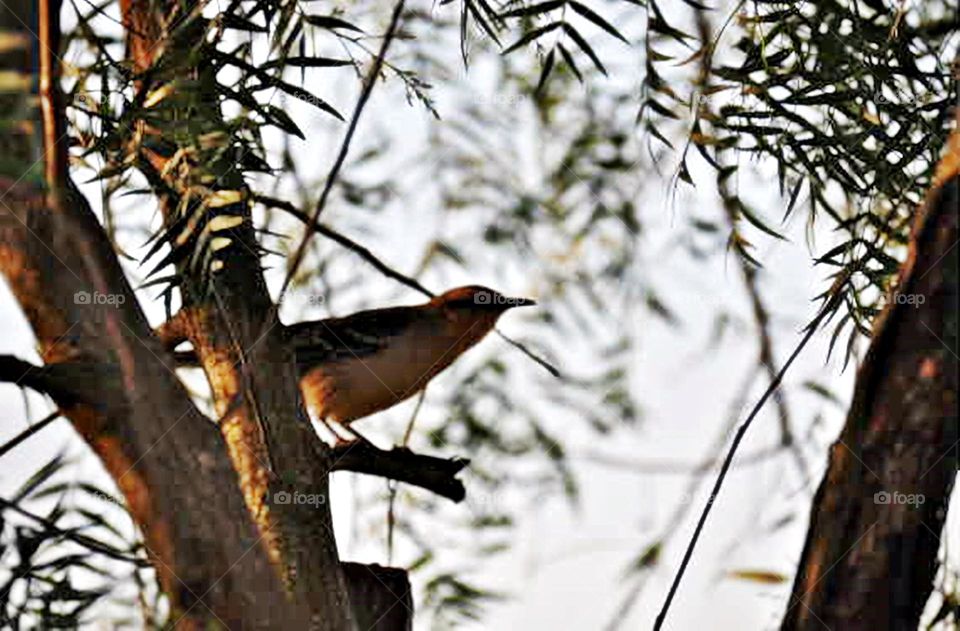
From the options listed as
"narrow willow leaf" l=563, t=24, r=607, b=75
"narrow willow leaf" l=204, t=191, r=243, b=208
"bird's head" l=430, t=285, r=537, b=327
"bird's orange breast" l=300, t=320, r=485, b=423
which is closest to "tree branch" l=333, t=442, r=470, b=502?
"narrow willow leaf" l=204, t=191, r=243, b=208

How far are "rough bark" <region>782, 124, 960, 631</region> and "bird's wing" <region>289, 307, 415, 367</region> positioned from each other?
6.24 ft

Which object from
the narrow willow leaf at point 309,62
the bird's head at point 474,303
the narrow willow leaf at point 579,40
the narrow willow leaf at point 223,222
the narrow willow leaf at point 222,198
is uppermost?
the bird's head at point 474,303

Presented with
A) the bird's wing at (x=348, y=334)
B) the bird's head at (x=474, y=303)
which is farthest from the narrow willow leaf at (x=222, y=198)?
the bird's head at (x=474, y=303)

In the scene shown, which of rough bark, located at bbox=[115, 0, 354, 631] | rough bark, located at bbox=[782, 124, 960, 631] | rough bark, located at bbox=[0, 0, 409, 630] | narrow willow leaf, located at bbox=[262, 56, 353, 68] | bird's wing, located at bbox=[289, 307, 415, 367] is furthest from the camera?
bird's wing, located at bbox=[289, 307, 415, 367]

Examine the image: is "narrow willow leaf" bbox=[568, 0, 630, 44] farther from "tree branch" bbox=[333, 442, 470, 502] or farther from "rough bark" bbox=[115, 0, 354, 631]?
"tree branch" bbox=[333, 442, 470, 502]

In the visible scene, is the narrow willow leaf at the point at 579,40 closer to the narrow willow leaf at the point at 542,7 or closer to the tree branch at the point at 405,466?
the narrow willow leaf at the point at 542,7

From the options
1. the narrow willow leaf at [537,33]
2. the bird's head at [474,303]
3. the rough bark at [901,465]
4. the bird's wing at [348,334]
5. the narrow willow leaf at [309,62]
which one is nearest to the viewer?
the rough bark at [901,465]

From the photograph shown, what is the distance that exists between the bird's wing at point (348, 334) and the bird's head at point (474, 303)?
0.33ft

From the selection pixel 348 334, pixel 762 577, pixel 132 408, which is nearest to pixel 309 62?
pixel 132 408

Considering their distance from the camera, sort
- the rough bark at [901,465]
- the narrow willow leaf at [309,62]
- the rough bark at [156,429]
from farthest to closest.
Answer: the narrow willow leaf at [309,62], the rough bark at [156,429], the rough bark at [901,465]

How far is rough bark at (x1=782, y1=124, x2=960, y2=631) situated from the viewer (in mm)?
1625

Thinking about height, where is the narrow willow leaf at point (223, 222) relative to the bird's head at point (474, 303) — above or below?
below

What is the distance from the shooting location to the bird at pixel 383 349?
3693 mm

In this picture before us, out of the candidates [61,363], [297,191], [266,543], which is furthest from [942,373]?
[297,191]
